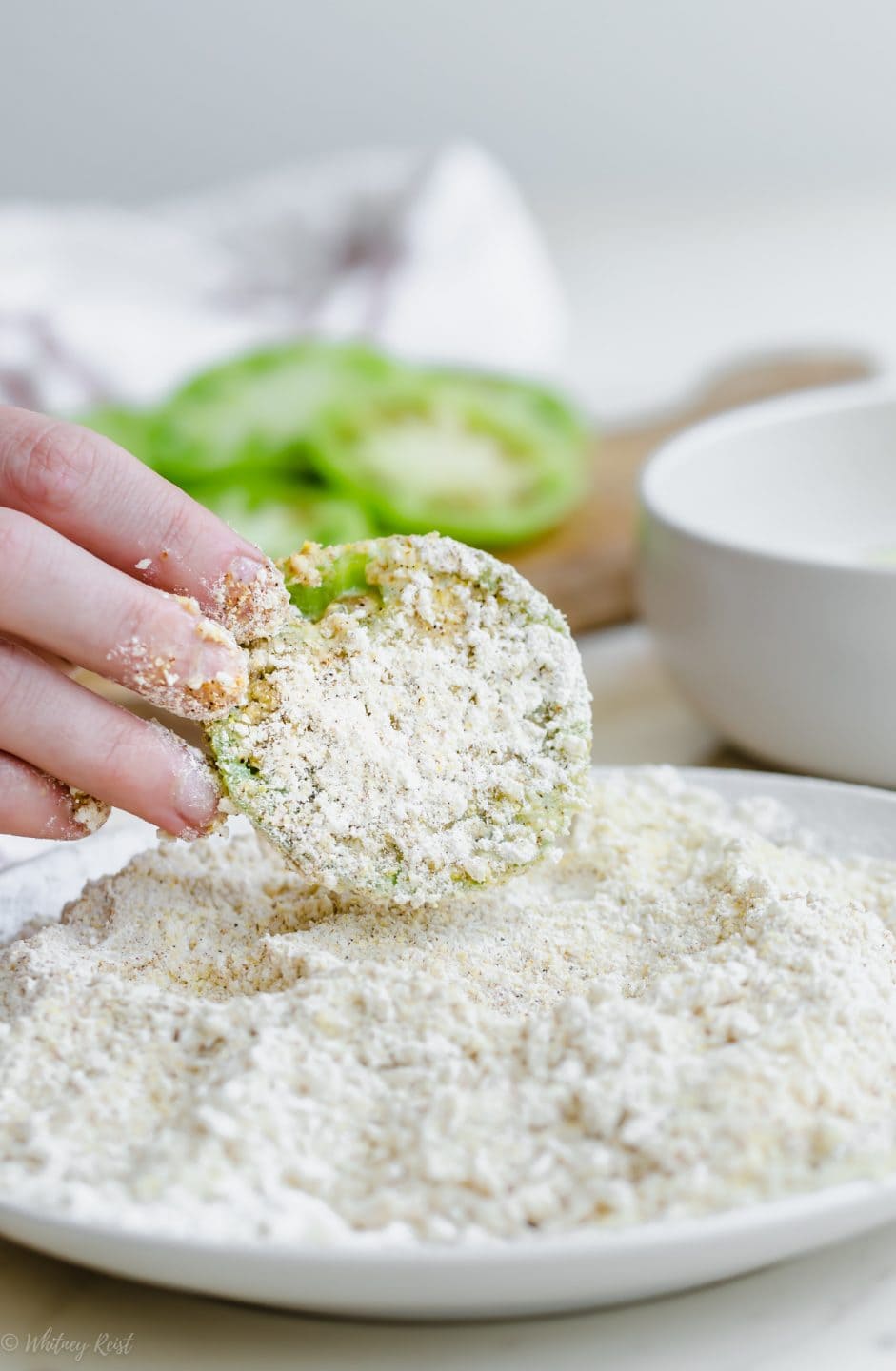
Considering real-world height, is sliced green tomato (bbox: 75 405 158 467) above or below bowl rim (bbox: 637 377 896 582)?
below

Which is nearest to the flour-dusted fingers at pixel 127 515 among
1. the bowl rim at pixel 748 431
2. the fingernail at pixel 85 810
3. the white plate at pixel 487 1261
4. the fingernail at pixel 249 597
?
the fingernail at pixel 249 597

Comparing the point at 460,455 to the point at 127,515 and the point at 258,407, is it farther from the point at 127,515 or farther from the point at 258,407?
the point at 127,515

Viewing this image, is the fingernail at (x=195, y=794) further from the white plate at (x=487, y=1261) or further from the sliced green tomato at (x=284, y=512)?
the sliced green tomato at (x=284, y=512)

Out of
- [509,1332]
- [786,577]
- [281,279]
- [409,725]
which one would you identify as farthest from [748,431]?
[281,279]

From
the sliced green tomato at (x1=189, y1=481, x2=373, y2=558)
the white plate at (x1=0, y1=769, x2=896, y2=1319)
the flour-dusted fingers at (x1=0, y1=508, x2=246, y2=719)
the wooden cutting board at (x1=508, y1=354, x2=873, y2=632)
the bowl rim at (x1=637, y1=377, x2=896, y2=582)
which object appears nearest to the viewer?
the white plate at (x1=0, y1=769, x2=896, y2=1319)

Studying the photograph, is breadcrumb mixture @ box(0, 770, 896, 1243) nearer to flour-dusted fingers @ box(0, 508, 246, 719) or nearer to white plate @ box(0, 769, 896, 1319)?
white plate @ box(0, 769, 896, 1319)

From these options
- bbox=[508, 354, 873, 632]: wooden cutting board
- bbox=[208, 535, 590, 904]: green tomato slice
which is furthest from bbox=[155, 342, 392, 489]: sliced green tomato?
bbox=[208, 535, 590, 904]: green tomato slice

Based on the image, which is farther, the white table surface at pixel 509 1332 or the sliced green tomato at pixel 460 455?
the sliced green tomato at pixel 460 455
